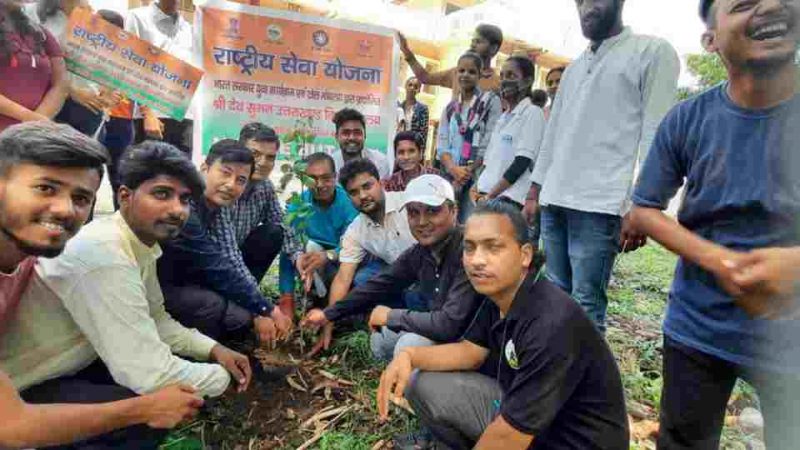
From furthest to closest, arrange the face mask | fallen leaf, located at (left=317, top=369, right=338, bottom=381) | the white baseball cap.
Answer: the face mask < fallen leaf, located at (left=317, top=369, right=338, bottom=381) < the white baseball cap

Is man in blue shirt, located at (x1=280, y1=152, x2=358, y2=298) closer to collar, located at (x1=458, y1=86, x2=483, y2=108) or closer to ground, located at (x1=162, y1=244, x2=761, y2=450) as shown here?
ground, located at (x1=162, y1=244, x2=761, y2=450)

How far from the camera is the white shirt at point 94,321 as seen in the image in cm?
192

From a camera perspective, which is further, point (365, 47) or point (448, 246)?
point (365, 47)

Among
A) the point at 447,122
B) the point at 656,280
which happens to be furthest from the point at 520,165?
the point at 656,280

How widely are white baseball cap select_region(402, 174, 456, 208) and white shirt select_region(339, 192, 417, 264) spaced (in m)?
0.63

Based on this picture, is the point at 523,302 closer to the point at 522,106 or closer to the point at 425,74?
the point at 522,106

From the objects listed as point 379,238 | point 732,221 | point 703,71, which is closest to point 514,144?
point 379,238

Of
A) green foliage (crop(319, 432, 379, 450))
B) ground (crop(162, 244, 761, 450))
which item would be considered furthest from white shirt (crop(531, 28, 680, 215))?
green foliage (crop(319, 432, 379, 450))

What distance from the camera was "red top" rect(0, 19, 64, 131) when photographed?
2891 millimetres

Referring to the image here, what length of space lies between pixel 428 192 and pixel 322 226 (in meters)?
1.45

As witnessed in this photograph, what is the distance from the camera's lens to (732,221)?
1517 millimetres

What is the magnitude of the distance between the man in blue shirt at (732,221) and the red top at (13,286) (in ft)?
6.96

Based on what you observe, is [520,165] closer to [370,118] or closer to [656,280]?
[370,118]

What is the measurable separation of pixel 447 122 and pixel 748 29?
3.92 m
